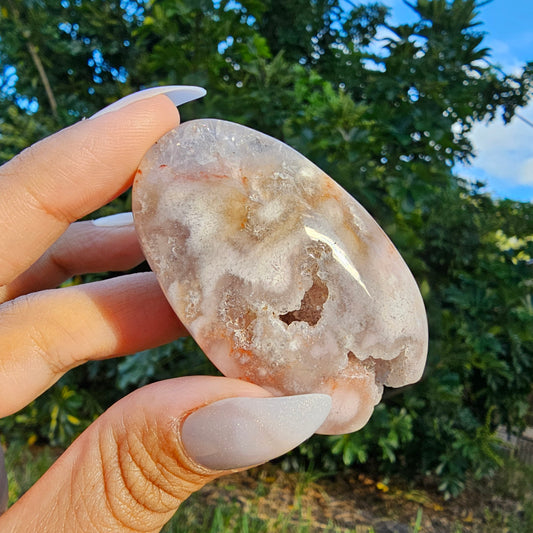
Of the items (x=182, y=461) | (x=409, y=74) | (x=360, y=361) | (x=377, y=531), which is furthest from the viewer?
(x=377, y=531)

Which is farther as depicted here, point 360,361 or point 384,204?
point 384,204

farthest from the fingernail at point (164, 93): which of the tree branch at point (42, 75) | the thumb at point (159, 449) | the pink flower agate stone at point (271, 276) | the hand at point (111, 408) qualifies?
the tree branch at point (42, 75)

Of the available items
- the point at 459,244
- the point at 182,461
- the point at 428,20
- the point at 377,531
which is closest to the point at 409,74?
the point at 428,20

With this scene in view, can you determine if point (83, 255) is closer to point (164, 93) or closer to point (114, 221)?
point (114, 221)

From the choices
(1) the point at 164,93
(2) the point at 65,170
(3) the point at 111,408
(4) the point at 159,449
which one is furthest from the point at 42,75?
(4) the point at 159,449

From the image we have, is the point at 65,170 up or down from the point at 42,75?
down

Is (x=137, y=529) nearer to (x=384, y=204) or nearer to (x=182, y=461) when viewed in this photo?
(x=182, y=461)

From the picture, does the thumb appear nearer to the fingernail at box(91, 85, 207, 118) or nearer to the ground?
the fingernail at box(91, 85, 207, 118)
